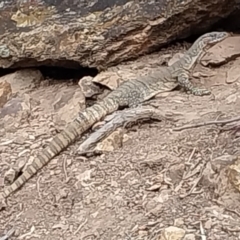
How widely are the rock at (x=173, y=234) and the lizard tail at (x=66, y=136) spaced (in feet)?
5.48

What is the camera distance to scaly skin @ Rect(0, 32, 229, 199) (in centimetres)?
514

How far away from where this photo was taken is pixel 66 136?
17.4 feet

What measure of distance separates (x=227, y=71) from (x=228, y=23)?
128 cm

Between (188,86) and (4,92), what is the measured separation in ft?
6.79

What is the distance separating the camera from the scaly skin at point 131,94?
5145mm

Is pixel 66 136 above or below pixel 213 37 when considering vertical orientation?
above

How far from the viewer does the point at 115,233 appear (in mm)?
3811

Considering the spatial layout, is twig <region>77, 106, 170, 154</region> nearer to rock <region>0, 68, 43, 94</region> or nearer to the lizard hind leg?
the lizard hind leg

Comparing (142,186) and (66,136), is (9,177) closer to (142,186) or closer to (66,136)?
(66,136)

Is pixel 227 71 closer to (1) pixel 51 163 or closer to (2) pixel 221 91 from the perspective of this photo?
(2) pixel 221 91

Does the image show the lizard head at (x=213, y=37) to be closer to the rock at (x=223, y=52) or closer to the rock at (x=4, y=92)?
the rock at (x=223, y=52)

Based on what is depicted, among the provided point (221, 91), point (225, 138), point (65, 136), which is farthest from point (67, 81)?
point (225, 138)

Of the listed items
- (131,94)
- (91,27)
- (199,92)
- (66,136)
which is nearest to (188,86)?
(199,92)

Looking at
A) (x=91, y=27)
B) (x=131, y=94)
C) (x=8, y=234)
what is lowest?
(x=131, y=94)
